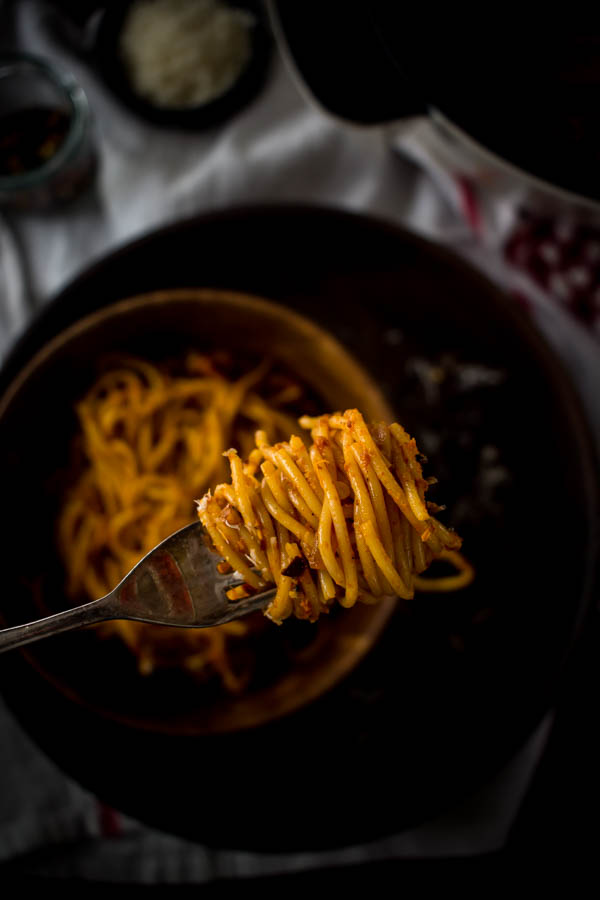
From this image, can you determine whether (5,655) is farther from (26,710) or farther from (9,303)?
(9,303)

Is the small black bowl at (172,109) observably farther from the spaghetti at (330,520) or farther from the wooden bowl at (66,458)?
the spaghetti at (330,520)

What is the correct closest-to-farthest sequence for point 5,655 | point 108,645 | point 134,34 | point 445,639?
point 5,655 < point 108,645 < point 445,639 < point 134,34

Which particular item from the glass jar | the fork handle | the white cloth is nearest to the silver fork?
the fork handle

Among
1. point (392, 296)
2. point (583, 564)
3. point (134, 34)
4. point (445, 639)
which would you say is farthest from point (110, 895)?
point (134, 34)

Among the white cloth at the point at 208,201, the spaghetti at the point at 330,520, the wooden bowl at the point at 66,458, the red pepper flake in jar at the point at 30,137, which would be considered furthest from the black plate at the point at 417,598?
the spaghetti at the point at 330,520

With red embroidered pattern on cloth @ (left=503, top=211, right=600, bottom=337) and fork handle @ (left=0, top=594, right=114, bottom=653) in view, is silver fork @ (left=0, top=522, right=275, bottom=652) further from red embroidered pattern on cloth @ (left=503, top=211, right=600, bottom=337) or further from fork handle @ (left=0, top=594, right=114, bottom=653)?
red embroidered pattern on cloth @ (left=503, top=211, right=600, bottom=337)

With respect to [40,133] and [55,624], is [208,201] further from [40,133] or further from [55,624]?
[55,624]
